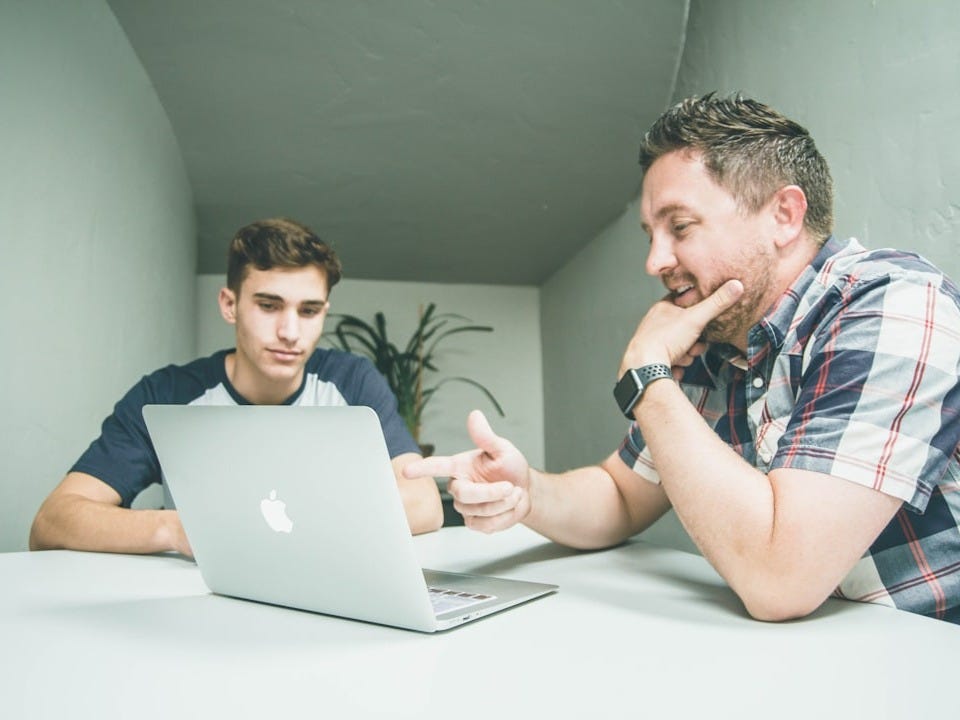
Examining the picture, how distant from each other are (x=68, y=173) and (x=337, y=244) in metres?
1.77

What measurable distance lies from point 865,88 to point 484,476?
1.29 metres

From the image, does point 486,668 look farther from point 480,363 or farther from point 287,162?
point 480,363

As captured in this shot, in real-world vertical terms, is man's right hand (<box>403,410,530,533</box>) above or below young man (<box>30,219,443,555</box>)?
below

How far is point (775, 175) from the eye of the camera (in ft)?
4.08

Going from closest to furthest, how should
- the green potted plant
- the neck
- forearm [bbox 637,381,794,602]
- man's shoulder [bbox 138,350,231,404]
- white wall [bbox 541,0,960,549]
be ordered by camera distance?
1. forearm [bbox 637,381,794,602]
2. white wall [bbox 541,0,960,549]
3. man's shoulder [bbox 138,350,231,404]
4. the neck
5. the green potted plant

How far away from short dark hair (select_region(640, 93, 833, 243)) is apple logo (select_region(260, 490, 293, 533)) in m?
0.88

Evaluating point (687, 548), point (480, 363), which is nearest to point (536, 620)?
point (687, 548)

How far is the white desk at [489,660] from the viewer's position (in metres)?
0.59

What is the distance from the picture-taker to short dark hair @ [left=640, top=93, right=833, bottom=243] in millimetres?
1234

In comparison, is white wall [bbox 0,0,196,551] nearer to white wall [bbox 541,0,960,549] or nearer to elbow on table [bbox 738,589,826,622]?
elbow on table [bbox 738,589,826,622]

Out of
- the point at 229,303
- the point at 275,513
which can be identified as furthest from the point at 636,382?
the point at 229,303

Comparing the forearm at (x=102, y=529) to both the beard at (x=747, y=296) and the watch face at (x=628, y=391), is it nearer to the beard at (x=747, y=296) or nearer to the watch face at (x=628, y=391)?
the watch face at (x=628, y=391)

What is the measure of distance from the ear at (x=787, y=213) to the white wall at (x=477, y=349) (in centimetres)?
288

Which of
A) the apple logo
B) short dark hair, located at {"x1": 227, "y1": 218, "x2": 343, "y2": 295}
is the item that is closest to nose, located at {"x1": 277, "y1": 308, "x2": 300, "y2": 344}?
short dark hair, located at {"x1": 227, "y1": 218, "x2": 343, "y2": 295}
